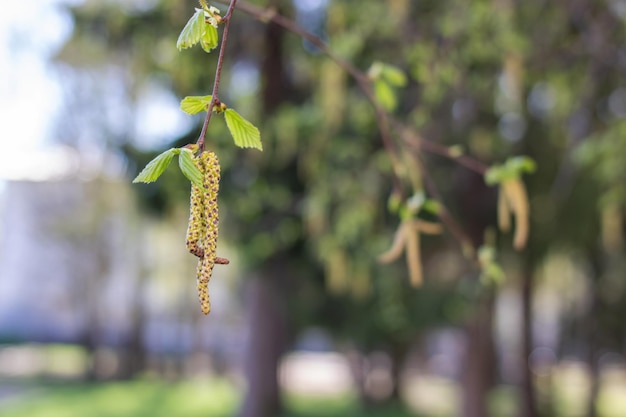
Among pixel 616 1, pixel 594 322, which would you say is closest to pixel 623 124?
pixel 616 1

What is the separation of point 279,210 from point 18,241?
18.4 meters

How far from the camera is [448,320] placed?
7207mm

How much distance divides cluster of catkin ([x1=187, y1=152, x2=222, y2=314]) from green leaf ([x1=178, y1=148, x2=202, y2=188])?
1cm

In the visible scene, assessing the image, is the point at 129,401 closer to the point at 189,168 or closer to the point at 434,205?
the point at 434,205

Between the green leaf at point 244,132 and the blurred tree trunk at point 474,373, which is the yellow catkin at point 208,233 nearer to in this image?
the green leaf at point 244,132

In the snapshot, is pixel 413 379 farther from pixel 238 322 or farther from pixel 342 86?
pixel 342 86

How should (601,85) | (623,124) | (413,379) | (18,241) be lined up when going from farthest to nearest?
(18,241)
(413,379)
(601,85)
(623,124)

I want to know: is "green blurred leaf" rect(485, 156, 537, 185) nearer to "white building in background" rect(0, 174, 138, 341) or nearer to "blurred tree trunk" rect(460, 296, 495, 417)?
"blurred tree trunk" rect(460, 296, 495, 417)

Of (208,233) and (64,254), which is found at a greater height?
(64,254)

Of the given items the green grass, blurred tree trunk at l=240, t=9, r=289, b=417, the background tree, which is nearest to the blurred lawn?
the green grass

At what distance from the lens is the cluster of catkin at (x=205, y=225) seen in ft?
3.17

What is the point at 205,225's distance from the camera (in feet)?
3.29

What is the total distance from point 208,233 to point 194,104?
1.08ft

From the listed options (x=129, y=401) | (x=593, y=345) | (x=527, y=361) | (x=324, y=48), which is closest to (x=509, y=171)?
(x=324, y=48)
